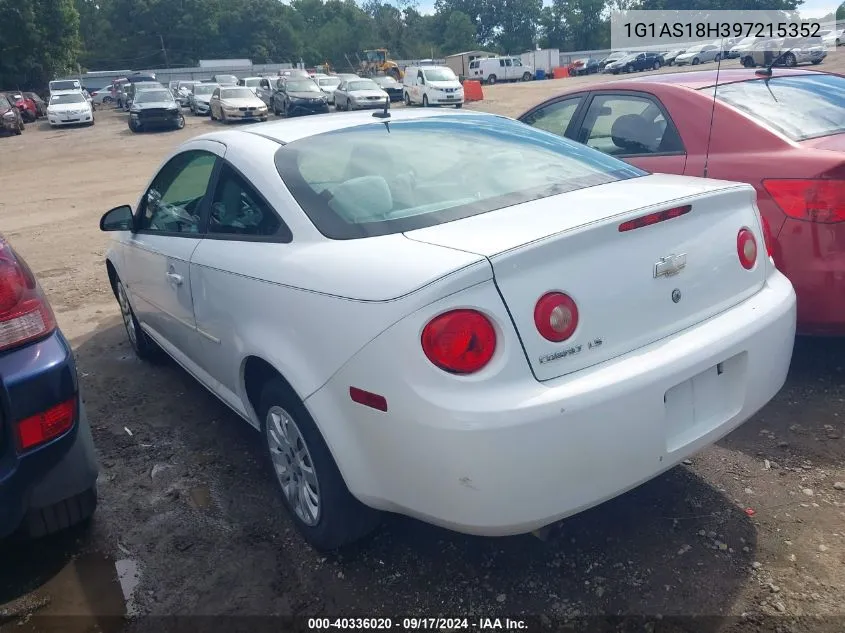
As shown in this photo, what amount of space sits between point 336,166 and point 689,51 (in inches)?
2090

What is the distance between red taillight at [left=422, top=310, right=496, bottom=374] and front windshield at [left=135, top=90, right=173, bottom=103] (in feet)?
91.7

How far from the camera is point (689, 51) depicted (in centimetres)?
4912

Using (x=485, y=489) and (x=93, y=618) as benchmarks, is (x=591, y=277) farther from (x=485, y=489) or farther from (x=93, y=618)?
(x=93, y=618)

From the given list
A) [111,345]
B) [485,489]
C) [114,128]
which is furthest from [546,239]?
[114,128]

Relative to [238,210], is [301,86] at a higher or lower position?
lower

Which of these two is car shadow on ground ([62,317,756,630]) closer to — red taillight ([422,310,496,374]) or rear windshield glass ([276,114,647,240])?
red taillight ([422,310,496,374])

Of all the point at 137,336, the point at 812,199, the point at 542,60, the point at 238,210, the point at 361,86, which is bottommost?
the point at 542,60

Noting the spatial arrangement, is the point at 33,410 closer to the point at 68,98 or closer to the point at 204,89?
the point at 204,89

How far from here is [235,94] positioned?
2762 cm

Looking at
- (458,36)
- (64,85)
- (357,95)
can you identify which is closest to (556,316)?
(357,95)

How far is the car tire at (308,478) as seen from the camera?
2496 mm

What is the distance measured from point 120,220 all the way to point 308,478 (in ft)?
7.57

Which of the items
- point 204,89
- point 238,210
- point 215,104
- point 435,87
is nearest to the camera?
point 238,210

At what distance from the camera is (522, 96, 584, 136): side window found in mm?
5176
